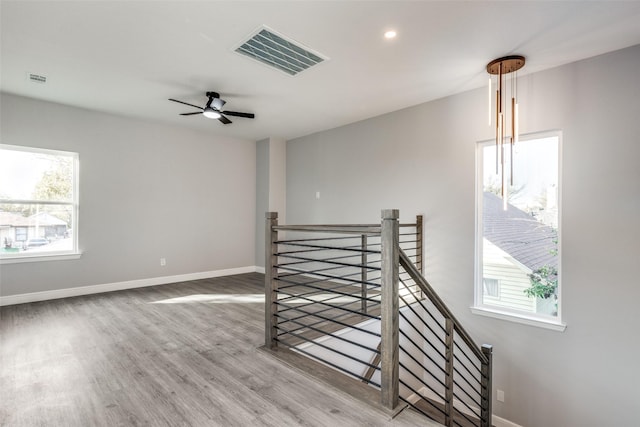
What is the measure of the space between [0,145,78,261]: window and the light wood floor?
86 cm

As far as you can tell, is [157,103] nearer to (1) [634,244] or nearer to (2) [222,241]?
(2) [222,241]

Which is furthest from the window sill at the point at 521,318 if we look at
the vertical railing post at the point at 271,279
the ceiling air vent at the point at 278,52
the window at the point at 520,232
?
the ceiling air vent at the point at 278,52

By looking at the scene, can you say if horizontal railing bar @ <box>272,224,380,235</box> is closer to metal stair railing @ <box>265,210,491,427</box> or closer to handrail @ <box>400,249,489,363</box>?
metal stair railing @ <box>265,210,491,427</box>

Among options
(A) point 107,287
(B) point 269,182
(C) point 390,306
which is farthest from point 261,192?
(C) point 390,306

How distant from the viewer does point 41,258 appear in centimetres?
416

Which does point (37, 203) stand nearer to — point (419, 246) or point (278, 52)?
point (278, 52)

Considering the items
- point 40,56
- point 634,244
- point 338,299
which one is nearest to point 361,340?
point 338,299

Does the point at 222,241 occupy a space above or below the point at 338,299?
above

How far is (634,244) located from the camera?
283 centimetres

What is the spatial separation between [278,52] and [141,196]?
346 cm

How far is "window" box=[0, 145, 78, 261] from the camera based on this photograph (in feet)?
13.1

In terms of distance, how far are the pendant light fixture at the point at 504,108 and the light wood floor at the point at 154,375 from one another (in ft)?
8.88

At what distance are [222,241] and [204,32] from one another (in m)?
4.06

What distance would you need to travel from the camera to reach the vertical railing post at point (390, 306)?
178 centimetres
